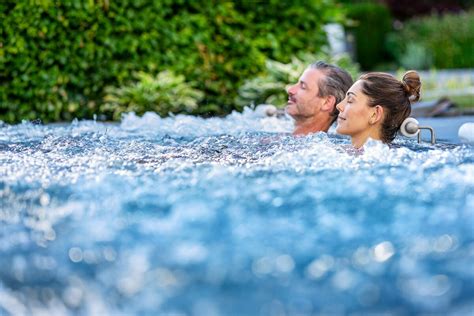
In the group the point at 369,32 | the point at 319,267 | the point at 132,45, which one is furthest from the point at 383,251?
the point at 369,32

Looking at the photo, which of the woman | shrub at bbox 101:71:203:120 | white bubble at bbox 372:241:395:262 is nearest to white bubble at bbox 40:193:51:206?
white bubble at bbox 372:241:395:262

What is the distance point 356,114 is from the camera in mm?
4539

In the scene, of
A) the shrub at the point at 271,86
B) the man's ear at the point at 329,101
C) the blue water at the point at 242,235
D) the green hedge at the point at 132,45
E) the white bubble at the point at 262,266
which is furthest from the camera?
the shrub at the point at 271,86

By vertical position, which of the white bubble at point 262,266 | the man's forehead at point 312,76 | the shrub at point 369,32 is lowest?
the shrub at point 369,32

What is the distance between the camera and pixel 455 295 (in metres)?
2.26

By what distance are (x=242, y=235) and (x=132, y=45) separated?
5232 mm

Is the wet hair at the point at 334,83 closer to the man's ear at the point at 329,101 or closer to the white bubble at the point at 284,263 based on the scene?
the man's ear at the point at 329,101

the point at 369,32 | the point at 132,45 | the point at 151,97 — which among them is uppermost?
the point at 132,45

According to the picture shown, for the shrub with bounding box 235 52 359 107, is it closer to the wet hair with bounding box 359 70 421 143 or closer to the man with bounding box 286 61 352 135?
the man with bounding box 286 61 352 135

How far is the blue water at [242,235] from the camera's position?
7.49 ft

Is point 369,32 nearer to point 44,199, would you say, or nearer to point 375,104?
point 375,104

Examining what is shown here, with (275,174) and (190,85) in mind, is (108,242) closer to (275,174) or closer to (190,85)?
(275,174)

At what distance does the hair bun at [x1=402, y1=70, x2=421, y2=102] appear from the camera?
175 inches

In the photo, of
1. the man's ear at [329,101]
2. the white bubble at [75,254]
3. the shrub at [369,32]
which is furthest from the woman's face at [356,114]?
the shrub at [369,32]
